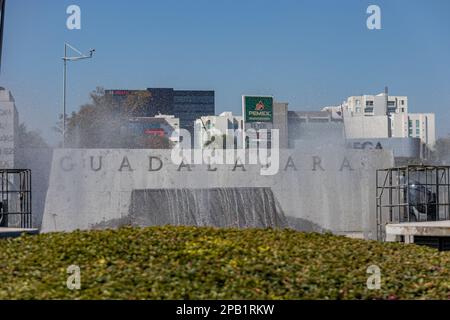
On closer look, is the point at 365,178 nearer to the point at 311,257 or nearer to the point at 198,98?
the point at 198,98

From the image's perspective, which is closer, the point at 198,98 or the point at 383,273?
the point at 383,273

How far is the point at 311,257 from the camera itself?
8195 millimetres

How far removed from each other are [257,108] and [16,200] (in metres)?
5.62

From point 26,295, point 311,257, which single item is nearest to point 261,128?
point 311,257

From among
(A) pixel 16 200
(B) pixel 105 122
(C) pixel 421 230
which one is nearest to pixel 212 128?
(B) pixel 105 122

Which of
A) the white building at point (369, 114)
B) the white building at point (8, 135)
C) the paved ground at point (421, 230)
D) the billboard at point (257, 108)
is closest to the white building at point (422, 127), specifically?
the white building at point (369, 114)

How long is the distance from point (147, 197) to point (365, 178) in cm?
542

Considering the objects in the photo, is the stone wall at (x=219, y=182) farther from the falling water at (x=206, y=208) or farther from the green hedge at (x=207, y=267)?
the green hedge at (x=207, y=267)

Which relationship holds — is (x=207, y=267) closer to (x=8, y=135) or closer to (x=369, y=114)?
(x=8, y=135)

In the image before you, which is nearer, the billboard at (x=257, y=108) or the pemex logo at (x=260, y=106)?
the billboard at (x=257, y=108)

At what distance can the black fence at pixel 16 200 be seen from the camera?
1506cm

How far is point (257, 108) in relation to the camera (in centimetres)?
1744

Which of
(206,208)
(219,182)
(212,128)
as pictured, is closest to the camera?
(206,208)

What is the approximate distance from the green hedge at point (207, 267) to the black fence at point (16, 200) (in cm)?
573
